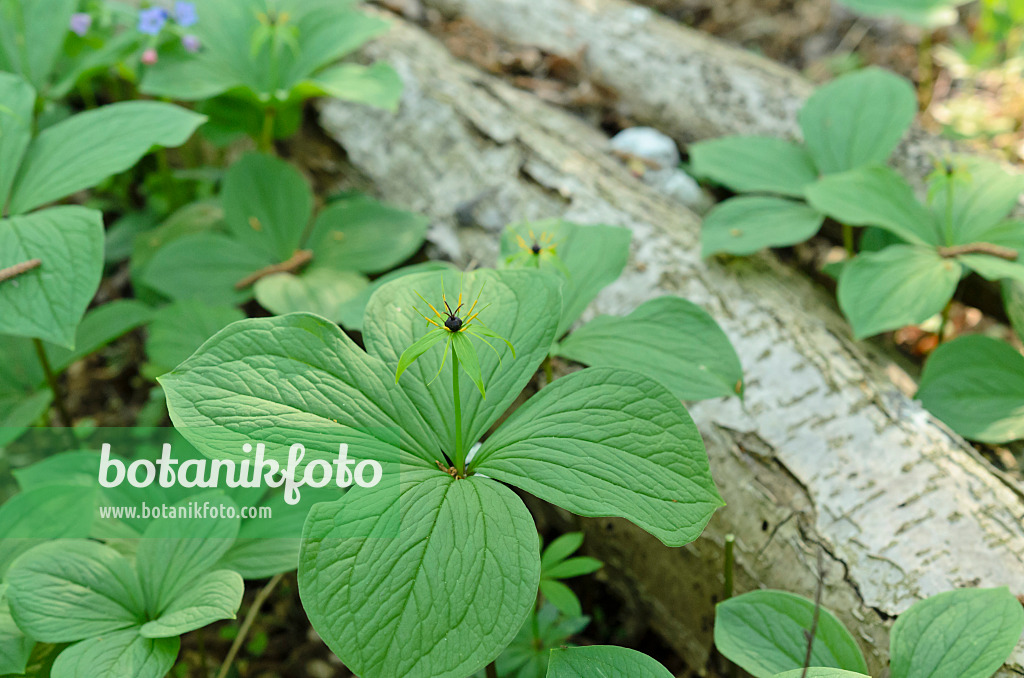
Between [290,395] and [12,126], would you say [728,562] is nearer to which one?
[290,395]

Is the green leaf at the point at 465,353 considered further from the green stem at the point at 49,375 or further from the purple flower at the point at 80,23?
the purple flower at the point at 80,23

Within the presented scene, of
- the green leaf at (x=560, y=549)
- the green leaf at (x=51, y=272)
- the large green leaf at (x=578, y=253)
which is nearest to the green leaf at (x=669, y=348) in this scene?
the large green leaf at (x=578, y=253)

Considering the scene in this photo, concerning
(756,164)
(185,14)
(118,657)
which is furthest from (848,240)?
(185,14)

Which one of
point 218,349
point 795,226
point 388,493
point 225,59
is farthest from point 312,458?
point 225,59

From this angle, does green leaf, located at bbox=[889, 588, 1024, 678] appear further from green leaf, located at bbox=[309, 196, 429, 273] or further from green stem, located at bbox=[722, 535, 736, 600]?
green leaf, located at bbox=[309, 196, 429, 273]

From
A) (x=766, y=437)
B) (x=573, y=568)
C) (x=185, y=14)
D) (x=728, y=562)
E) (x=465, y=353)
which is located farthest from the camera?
(x=185, y=14)

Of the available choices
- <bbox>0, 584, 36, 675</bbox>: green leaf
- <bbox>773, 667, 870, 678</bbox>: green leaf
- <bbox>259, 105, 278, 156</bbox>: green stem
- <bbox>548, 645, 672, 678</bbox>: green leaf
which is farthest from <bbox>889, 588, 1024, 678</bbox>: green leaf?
<bbox>259, 105, 278, 156</bbox>: green stem
